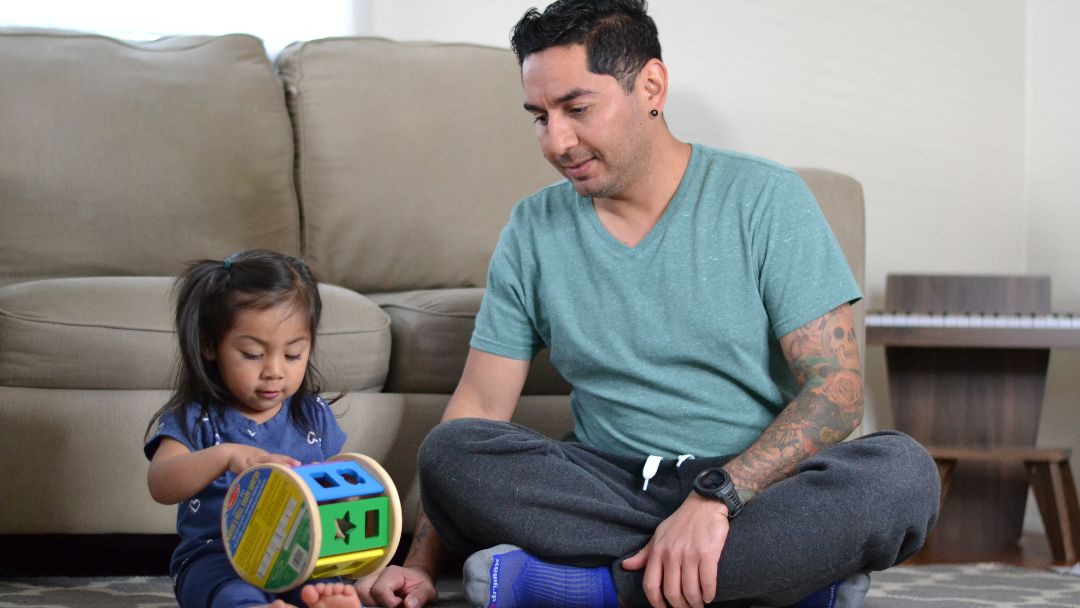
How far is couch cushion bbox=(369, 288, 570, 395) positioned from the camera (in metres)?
2.02

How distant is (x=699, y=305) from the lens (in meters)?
1.59

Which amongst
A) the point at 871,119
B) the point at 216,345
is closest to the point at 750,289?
the point at 216,345

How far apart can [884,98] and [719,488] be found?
76.4 inches

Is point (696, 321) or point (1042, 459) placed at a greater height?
point (696, 321)

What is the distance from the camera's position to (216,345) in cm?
147

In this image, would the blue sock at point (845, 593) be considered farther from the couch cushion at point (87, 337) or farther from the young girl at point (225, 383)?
the couch cushion at point (87, 337)

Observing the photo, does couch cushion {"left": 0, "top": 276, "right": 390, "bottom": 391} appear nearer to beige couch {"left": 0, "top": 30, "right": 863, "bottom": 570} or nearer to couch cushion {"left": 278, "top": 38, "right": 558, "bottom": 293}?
beige couch {"left": 0, "top": 30, "right": 863, "bottom": 570}

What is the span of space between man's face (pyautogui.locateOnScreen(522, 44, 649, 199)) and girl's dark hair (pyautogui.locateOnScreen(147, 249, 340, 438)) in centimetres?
37

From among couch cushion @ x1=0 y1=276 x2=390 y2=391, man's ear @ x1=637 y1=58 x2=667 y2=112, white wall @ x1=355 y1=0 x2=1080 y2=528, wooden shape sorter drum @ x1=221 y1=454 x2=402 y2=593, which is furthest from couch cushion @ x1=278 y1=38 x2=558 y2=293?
wooden shape sorter drum @ x1=221 y1=454 x2=402 y2=593

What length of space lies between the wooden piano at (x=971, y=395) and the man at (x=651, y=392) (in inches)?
36.0

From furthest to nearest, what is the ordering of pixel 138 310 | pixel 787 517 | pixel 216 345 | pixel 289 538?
pixel 138 310 < pixel 216 345 < pixel 787 517 < pixel 289 538

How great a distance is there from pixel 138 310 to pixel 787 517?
3.48ft

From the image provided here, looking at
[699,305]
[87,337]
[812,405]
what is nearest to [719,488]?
[812,405]

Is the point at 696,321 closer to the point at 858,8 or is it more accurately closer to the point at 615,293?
the point at 615,293
